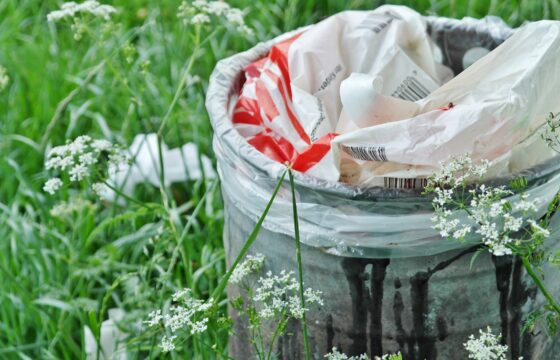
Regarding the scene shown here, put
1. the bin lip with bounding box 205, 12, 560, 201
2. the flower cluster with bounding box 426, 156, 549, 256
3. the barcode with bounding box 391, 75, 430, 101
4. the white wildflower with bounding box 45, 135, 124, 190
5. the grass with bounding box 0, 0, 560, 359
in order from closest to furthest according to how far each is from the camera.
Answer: the flower cluster with bounding box 426, 156, 549, 256
the bin lip with bounding box 205, 12, 560, 201
the white wildflower with bounding box 45, 135, 124, 190
the barcode with bounding box 391, 75, 430, 101
the grass with bounding box 0, 0, 560, 359

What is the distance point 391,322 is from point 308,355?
16 centimetres

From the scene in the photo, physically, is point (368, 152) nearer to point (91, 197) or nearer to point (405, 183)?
point (405, 183)

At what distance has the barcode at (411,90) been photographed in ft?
6.06

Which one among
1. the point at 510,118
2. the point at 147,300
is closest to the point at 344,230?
the point at 510,118

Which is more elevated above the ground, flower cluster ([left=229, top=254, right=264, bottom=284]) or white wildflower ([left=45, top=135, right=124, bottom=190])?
white wildflower ([left=45, top=135, right=124, bottom=190])

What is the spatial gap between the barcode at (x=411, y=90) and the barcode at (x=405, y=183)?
33 centimetres

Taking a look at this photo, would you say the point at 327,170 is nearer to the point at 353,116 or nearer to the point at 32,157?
the point at 353,116

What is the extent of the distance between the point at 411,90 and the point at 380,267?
453mm

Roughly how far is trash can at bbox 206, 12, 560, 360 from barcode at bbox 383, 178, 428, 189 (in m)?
0.07

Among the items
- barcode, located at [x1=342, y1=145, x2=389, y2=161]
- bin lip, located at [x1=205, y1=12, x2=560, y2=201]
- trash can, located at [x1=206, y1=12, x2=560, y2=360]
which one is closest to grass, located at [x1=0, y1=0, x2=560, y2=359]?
bin lip, located at [x1=205, y1=12, x2=560, y2=201]

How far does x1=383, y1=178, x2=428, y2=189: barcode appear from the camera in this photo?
1547 mm

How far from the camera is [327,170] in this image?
1.59 metres

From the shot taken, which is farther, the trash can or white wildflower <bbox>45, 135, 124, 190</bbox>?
white wildflower <bbox>45, 135, 124, 190</bbox>

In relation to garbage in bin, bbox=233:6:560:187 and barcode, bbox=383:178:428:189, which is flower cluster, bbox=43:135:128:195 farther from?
A: barcode, bbox=383:178:428:189
